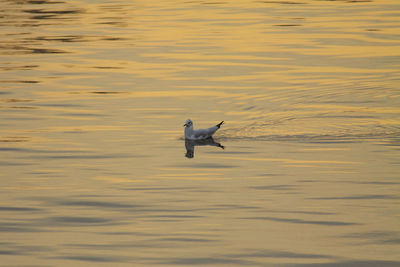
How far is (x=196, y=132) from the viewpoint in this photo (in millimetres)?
21297

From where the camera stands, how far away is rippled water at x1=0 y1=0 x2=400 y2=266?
13414 millimetres

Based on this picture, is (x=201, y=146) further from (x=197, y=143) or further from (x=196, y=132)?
(x=196, y=132)

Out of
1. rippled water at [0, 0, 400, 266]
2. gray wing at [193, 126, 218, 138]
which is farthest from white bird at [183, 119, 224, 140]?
rippled water at [0, 0, 400, 266]

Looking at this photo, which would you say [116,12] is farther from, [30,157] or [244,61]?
[30,157]

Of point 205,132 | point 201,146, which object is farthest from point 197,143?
point 205,132

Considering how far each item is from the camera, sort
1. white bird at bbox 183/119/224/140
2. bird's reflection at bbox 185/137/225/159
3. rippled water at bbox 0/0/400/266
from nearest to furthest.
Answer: rippled water at bbox 0/0/400/266, bird's reflection at bbox 185/137/225/159, white bird at bbox 183/119/224/140

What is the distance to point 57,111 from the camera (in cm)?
2436

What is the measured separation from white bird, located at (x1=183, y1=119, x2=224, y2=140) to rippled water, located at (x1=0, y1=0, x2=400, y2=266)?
257 mm

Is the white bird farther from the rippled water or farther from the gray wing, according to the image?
the rippled water

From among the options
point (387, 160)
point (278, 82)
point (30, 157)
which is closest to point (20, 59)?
point (278, 82)

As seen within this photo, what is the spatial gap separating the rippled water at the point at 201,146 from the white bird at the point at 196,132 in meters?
0.26

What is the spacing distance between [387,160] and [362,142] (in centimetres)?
200

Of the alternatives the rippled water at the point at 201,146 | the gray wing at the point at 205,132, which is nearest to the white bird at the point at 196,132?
the gray wing at the point at 205,132

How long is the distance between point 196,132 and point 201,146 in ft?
1.32
